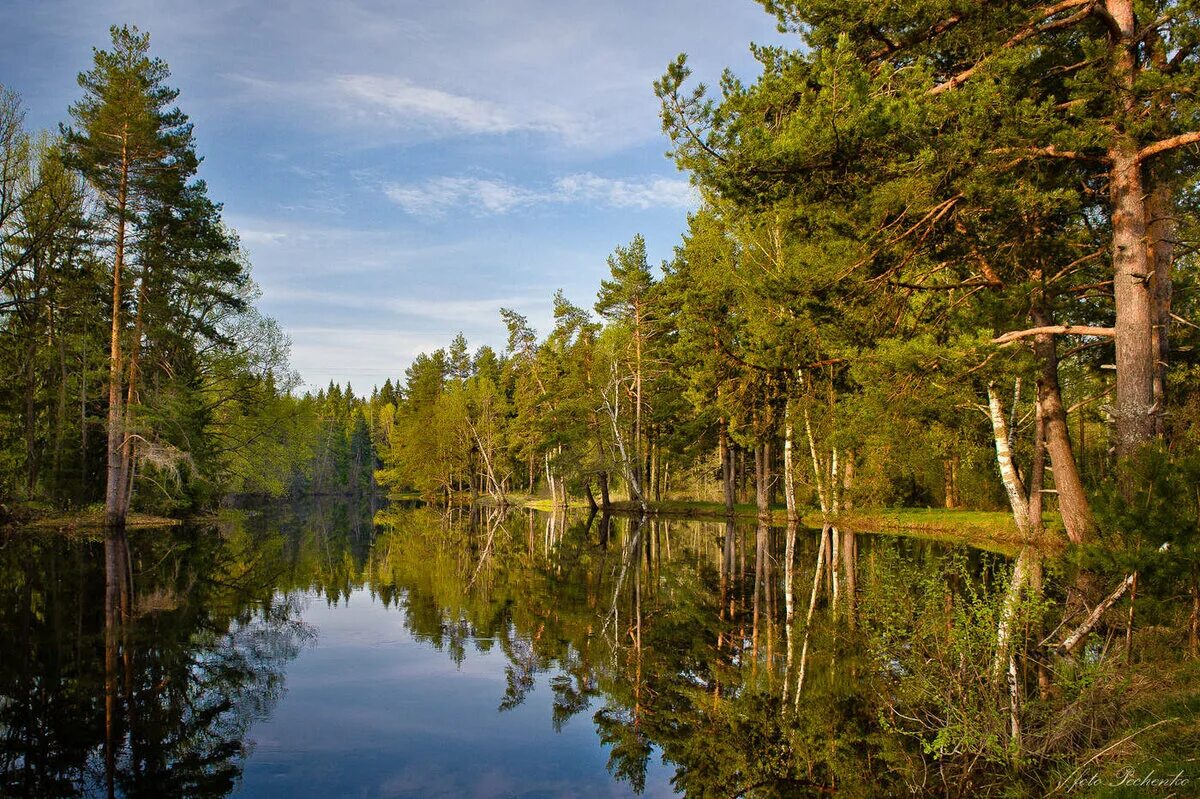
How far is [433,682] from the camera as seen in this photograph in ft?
34.1

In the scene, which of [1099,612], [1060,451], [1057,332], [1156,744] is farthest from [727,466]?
[1156,744]

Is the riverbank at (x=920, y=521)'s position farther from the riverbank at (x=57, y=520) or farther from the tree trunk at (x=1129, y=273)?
the riverbank at (x=57, y=520)

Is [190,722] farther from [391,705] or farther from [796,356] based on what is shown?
[796,356]

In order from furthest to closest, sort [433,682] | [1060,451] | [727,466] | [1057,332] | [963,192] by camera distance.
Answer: [727,466] → [1060,451] → [433,682] → [1057,332] → [963,192]

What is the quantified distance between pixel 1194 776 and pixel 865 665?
5.35 m

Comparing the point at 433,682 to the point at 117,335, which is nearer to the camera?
the point at 433,682

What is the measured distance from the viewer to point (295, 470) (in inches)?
2921

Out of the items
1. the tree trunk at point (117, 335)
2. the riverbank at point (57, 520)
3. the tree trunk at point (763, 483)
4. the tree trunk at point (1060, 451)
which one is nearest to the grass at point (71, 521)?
the riverbank at point (57, 520)

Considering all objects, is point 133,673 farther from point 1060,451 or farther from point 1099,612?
point 1060,451

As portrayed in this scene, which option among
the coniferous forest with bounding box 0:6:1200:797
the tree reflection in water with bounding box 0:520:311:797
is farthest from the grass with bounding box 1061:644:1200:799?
the tree reflection in water with bounding box 0:520:311:797

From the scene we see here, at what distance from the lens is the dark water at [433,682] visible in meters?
6.90

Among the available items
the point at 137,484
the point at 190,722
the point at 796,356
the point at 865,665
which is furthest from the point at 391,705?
the point at 137,484

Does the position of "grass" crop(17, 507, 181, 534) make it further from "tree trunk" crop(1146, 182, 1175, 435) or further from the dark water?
"tree trunk" crop(1146, 182, 1175, 435)

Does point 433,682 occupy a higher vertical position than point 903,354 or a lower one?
lower
